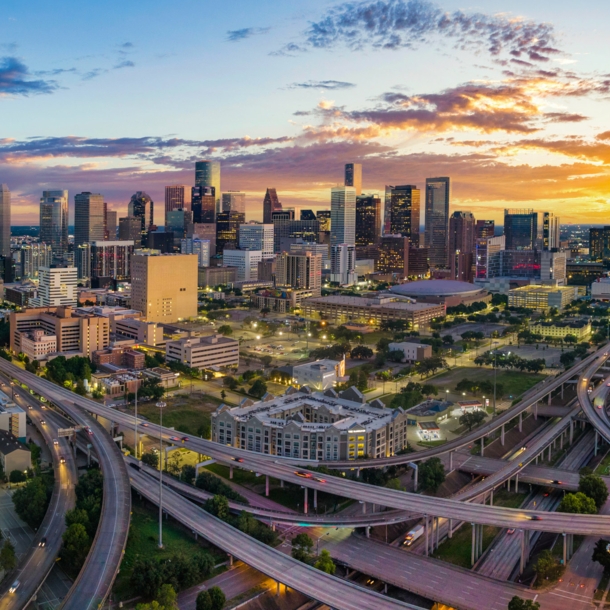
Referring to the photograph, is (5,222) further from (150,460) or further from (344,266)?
(150,460)

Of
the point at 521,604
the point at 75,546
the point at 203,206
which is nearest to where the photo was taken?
the point at 521,604

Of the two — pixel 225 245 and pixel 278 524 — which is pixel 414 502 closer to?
pixel 278 524

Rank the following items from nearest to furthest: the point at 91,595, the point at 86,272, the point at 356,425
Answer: the point at 91,595, the point at 356,425, the point at 86,272

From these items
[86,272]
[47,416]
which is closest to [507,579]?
[47,416]

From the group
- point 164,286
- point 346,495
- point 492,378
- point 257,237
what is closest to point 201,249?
point 257,237

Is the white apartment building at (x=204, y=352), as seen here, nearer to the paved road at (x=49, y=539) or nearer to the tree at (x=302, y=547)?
the paved road at (x=49, y=539)

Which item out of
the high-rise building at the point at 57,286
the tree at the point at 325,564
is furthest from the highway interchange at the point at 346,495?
the high-rise building at the point at 57,286
